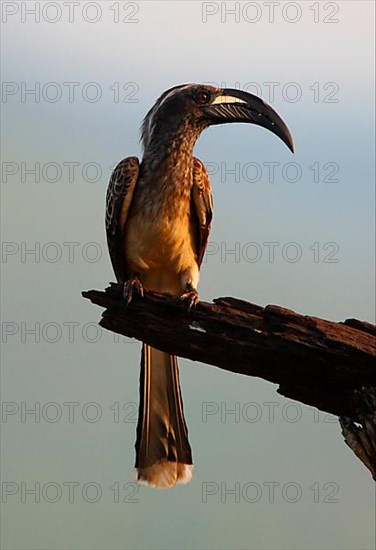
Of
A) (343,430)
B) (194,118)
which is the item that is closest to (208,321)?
(343,430)

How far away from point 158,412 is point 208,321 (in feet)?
3.76

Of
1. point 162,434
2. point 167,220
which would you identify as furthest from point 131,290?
point 162,434

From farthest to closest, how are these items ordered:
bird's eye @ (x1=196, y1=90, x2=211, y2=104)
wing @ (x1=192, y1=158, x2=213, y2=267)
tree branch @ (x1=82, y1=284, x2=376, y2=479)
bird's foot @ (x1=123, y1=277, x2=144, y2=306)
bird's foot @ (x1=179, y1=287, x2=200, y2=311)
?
bird's eye @ (x1=196, y1=90, x2=211, y2=104), wing @ (x1=192, y1=158, x2=213, y2=267), bird's foot @ (x1=123, y1=277, x2=144, y2=306), bird's foot @ (x1=179, y1=287, x2=200, y2=311), tree branch @ (x1=82, y1=284, x2=376, y2=479)

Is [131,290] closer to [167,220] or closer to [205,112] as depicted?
[167,220]

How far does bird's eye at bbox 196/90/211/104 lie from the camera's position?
448cm

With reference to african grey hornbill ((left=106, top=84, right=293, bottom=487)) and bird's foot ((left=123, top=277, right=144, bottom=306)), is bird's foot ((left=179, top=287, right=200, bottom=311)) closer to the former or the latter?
bird's foot ((left=123, top=277, right=144, bottom=306))

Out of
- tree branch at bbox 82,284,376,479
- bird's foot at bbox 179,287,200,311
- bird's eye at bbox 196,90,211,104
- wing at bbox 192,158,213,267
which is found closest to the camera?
tree branch at bbox 82,284,376,479

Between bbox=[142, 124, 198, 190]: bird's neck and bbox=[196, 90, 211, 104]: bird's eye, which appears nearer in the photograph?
bbox=[142, 124, 198, 190]: bird's neck

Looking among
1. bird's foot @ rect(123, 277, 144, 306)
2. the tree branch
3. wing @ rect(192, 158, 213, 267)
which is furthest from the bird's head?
the tree branch

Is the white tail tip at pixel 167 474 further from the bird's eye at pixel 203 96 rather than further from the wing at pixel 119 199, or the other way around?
the bird's eye at pixel 203 96

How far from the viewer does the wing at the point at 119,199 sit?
430 cm

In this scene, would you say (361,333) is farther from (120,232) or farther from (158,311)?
(120,232)

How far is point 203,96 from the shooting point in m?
4.49

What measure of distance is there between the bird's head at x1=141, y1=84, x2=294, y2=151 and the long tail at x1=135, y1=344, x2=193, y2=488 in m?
1.32
